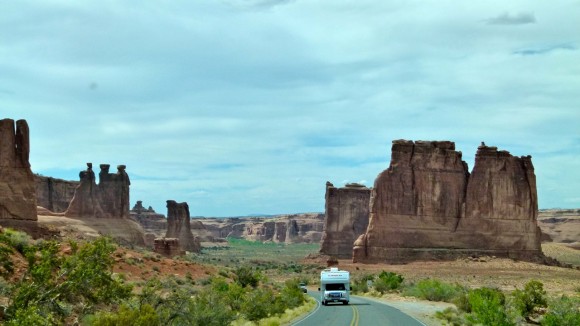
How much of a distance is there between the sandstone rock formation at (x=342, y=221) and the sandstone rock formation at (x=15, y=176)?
214 ft

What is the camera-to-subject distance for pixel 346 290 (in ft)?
128

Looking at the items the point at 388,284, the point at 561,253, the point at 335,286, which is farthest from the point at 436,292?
the point at 561,253

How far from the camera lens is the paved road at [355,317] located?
26.8m

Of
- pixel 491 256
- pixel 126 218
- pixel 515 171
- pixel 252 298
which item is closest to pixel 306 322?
pixel 252 298

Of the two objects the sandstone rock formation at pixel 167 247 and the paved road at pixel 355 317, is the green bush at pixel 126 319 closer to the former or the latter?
the paved road at pixel 355 317

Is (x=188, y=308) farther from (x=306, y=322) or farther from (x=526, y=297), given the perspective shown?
(x=526, y=297)

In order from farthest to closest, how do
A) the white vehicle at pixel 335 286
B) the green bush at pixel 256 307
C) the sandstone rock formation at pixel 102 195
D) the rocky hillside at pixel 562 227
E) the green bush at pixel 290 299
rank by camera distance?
1. the rocky hillside at pixel 562 227
2. the sandstone rock formation at pixel 102 195
3. the white vehicle at pixel 335 286
4. the green bush at pixel 290 299
5. the green bush at pixel 256 307

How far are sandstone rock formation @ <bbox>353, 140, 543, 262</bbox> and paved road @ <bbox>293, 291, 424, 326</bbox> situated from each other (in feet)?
134

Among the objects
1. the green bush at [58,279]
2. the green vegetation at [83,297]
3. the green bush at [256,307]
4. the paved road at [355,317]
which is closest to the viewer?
the green vegetation at [83,297]

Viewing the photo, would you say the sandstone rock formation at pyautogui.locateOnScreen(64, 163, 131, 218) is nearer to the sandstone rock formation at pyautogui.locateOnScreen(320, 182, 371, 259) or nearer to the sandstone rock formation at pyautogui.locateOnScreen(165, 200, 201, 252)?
the sandstone rock formation at pyautogui.locateOnScreen(165, 200, 201, 252)

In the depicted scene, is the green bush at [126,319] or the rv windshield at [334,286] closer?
the green bush at [126,319]

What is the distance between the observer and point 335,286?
39.2 metres

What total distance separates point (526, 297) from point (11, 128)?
3046 cm

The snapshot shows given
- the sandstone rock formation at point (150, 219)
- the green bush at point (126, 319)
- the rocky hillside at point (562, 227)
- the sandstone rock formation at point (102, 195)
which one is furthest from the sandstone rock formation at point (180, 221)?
the green bush at point (126, 319)
